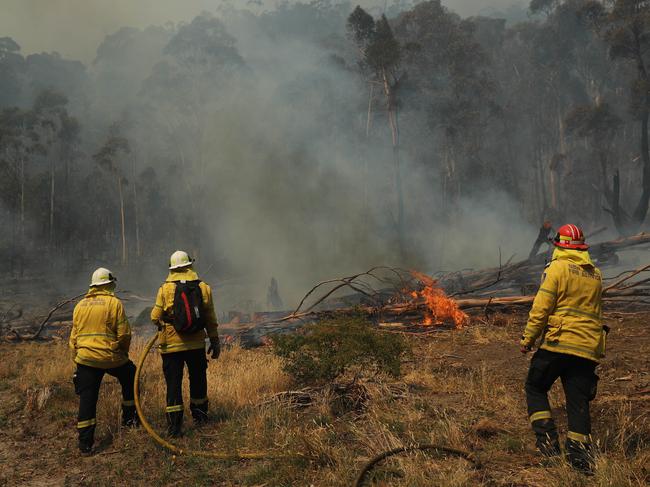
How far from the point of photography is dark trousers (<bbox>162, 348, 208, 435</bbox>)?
191 inches

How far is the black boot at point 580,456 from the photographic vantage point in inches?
135

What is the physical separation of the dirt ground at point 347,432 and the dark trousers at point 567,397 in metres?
0.14

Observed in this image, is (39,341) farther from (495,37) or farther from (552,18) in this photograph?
(495,37)

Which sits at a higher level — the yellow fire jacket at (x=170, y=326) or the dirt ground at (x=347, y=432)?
the yellow fire jacket at (x=170, y=326)

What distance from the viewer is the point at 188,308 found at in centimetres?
486

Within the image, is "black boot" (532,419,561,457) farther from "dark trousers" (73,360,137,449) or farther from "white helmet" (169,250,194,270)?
"dark trousers" (73,360,137,449)

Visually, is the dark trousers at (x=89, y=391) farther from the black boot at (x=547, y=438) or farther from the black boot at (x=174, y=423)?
the black boot at (x=547, y=438)

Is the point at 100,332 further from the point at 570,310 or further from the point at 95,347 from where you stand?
the point at 570,310

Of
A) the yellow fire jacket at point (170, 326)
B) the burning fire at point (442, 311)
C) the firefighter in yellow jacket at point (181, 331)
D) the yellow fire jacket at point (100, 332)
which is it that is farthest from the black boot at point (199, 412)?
the burning fire at point (442, 311)

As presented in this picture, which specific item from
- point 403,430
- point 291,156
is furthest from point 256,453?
point 291,156

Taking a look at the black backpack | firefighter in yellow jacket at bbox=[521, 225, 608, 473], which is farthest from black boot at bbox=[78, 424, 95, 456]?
firefighter in yellow jacket at bbox=[521, 225, 608, 473]

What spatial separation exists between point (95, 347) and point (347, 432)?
2.48 meters

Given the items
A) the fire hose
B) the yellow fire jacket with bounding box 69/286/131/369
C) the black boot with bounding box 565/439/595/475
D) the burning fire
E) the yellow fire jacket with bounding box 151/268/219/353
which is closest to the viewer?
the black boot with bounding box 565/439/595/475

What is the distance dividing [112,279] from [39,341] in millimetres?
9675
